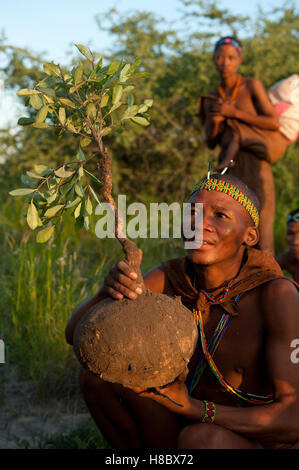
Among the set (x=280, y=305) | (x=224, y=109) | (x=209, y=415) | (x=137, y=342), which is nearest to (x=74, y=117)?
(x=137, y=342)

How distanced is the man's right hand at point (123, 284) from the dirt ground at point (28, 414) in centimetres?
128

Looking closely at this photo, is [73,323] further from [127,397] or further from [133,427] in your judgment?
[133,427]

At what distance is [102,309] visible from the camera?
6.05 ft

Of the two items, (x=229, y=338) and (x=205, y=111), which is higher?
(x=205, y=111)

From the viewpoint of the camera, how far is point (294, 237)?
4.33 m

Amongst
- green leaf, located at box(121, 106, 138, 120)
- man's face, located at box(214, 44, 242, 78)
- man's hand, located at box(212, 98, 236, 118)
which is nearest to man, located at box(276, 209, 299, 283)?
man's hand, located at box(212, 98, 236, 118)

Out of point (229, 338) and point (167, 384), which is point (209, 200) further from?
point (167, 384)

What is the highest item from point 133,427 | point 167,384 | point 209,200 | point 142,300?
point 209,200

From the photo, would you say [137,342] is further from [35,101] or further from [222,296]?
[35,101]

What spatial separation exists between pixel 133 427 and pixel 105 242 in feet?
10.4

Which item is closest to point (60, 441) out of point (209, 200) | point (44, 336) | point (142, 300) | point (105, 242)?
point (44, 336)

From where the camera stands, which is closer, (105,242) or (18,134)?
(105,242)
